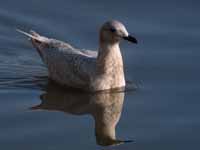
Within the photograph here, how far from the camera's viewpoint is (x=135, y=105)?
12.9 m

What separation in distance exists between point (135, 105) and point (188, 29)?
9.80ft

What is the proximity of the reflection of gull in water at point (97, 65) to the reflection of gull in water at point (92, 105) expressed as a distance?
156 mm

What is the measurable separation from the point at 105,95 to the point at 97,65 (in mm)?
487

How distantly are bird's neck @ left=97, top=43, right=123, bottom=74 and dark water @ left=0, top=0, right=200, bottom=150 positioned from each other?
1.40 feet

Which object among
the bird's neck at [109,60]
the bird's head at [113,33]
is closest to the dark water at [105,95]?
the bird's neck at [109,60]

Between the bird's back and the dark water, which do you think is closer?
the dark water

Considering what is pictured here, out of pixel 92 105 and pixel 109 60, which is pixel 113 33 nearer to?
pixel 109 60

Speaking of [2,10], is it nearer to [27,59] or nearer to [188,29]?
[27,59]

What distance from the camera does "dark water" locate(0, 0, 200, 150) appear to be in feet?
38.9

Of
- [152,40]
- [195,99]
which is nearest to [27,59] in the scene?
[152,40]

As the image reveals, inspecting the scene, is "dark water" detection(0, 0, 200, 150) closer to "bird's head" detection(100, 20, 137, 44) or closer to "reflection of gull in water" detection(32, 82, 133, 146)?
"reflection of gull in water" detection(32, 82, 133, 146)

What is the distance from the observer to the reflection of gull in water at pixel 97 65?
44.2 feet

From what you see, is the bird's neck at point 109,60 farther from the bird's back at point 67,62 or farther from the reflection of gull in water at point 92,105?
the reflection of gull in water at point 92,105

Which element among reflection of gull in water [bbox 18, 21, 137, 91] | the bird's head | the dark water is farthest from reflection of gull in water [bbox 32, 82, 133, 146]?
A: the bird's head
